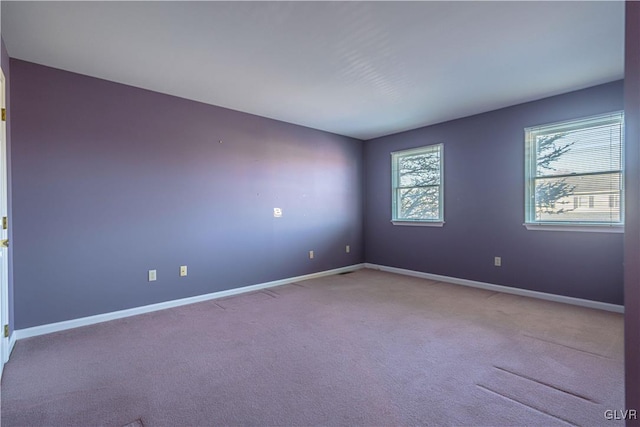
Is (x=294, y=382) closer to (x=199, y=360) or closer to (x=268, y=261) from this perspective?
(x=199, y=360)

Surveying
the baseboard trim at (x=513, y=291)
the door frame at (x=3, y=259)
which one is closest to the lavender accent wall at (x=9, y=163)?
the door frame at (x=3, y=259)

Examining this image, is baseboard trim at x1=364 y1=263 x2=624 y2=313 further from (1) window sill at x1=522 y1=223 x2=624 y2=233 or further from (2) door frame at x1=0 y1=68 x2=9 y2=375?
(2) door frame at x1=0 y1=68 x2=9 y2=375

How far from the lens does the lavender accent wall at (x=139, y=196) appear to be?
112 inches

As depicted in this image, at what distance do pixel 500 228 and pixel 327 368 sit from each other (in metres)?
3.26

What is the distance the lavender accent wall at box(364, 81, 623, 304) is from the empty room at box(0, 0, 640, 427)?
27 millimetres

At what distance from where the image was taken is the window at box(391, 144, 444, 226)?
495 cm

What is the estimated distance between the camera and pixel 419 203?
17.1 feet

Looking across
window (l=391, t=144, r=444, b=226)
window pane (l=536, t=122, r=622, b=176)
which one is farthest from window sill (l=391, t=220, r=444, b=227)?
window pane (l=536, t=122, r=622, b=176)

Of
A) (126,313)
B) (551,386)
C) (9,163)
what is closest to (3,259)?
(9,163)

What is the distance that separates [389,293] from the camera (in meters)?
4.14

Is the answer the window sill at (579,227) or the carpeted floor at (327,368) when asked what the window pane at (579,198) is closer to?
the window sill at (579,227)

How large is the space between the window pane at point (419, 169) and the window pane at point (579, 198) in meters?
1.44

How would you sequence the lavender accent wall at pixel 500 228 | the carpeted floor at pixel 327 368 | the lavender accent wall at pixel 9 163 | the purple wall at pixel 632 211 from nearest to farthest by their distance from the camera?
the purple wall at pixel 632 211, the carpeted floor at pixel 327 368, the lavender accent wall at pixel 9 163, the lavender accent wall at pixel 500 228

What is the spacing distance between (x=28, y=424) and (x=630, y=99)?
3066 mm
